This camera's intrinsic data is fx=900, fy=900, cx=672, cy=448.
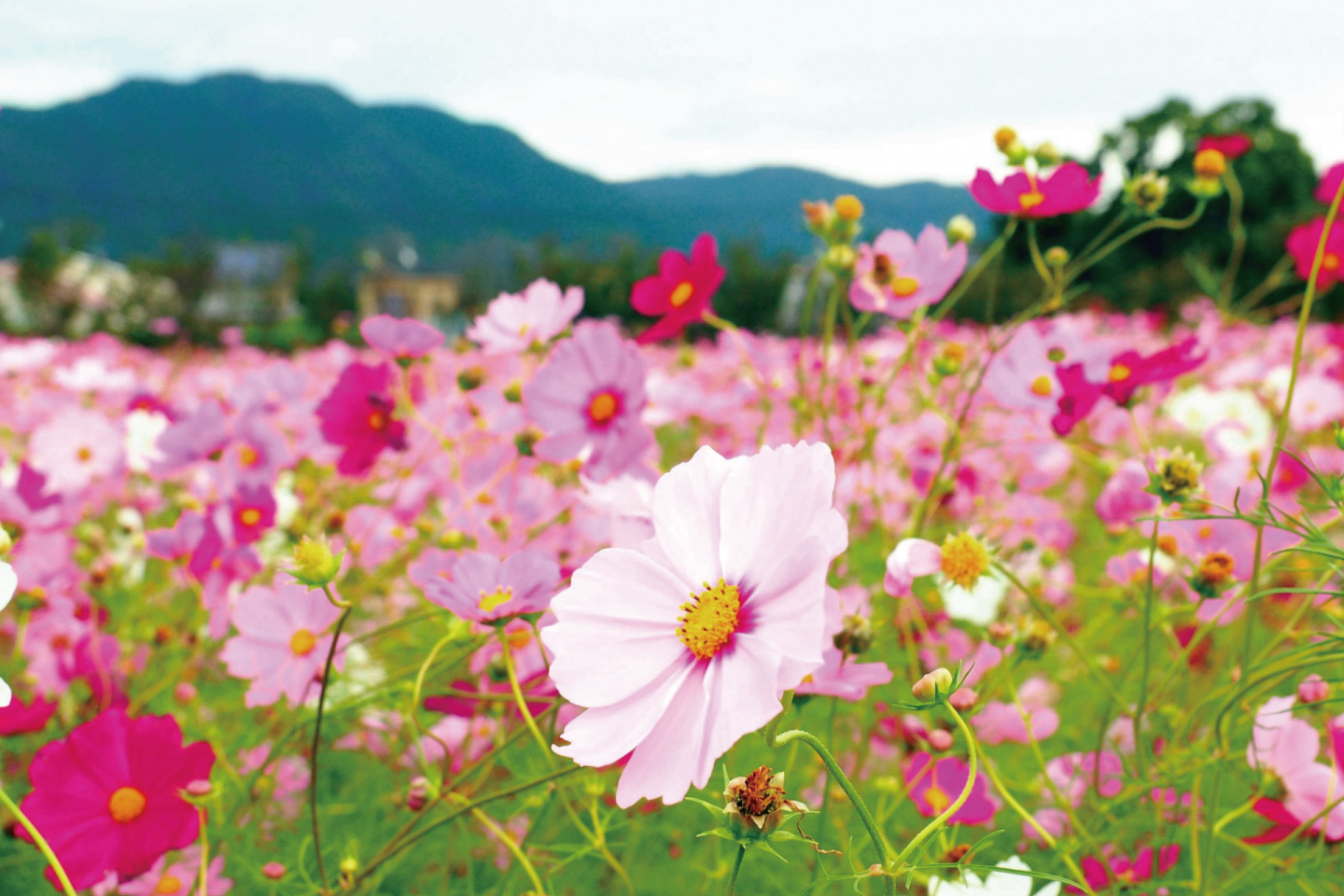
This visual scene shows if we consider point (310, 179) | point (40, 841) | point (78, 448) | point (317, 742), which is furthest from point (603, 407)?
point (310, 179)

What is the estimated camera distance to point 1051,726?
2.10ft

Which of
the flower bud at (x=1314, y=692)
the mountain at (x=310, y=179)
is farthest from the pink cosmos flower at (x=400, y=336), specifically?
the mountain at (x=310, y=179)

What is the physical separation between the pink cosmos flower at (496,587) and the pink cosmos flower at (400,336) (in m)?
0.32

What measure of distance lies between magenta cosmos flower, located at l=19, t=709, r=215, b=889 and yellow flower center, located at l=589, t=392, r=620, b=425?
329 millimetres

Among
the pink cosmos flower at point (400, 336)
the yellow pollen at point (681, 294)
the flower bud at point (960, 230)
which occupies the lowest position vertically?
the pink cosmos flower at point (400, 336)

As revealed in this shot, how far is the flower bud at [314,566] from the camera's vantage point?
381mm

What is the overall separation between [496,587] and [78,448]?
34.5 inches

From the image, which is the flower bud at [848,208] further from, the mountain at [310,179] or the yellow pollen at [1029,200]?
the mountain at [310,179]

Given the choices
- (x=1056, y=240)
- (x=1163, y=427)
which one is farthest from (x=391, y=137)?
(x=1163, y=427)

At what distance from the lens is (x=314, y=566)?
1.25 feet

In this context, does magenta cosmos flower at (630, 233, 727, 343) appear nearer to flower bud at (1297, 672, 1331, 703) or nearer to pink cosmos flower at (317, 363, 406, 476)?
pink cosmos flower at (317, 363, 406, 476)

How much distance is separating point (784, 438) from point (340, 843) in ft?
2.84

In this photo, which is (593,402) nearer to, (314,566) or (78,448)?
(314,566)

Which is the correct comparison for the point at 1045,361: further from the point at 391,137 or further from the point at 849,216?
the point at 391,137
